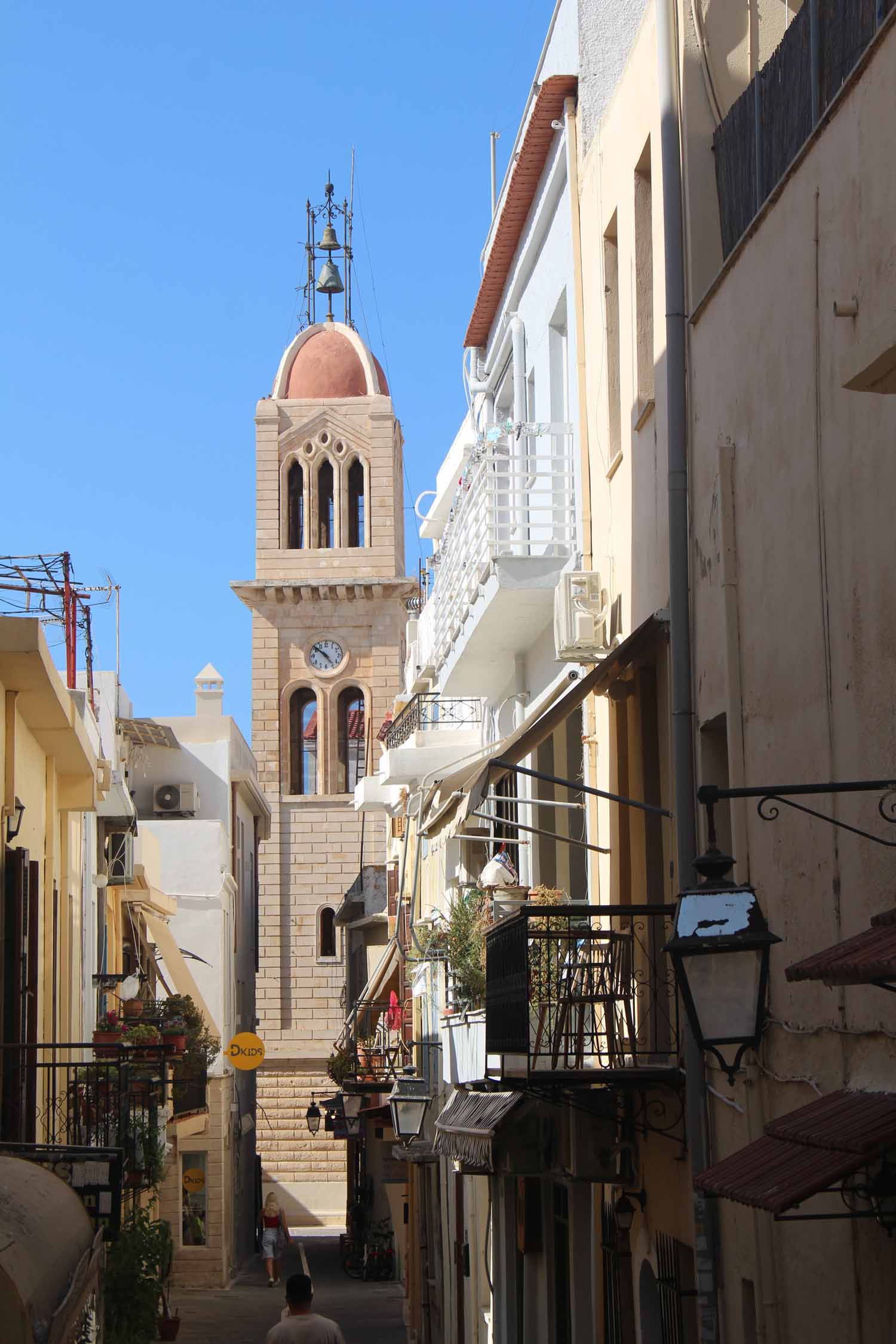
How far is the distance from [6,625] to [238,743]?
32.6 meters

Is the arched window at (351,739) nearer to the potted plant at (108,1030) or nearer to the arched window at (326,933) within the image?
the arched window at (326,933)

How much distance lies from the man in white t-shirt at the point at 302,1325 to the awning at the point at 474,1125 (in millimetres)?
2484

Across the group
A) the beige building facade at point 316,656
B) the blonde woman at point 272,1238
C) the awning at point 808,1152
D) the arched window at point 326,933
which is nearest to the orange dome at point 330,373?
the beige building facade at point 316,656

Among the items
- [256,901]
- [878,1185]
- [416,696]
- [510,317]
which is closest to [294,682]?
[256,901]

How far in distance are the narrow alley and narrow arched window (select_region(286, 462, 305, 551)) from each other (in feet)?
78.7

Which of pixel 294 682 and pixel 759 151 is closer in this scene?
pixel 759 151

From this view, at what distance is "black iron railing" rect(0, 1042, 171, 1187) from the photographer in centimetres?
1383

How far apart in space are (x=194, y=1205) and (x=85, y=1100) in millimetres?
22819

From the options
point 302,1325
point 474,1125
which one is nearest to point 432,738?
point 474,1125

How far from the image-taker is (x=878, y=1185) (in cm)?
641

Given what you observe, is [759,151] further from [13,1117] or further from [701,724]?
[13,1117]

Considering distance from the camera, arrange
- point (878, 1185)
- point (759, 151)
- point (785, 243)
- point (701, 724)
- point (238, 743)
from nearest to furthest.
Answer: point (878, 1185) < point (785, 243) < point (759, 151) < point (701, 724) < point (238, 743)

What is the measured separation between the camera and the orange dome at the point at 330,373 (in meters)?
59.6

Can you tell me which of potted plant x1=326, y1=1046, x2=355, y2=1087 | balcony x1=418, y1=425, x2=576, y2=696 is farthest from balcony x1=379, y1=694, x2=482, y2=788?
potted plant x1=326, y1=1046, x2=355, y2=1087
